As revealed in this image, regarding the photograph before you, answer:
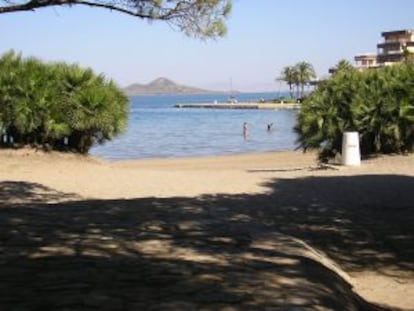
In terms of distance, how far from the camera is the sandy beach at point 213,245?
14.9 feet

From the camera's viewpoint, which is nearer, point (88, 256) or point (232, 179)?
point (88, 256)

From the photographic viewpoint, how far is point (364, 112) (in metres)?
17.3

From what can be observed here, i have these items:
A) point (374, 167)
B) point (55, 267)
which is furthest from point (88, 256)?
point (374, 167)

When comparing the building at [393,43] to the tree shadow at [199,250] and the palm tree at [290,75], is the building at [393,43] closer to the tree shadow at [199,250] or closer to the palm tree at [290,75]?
the palm tree at [290,75]

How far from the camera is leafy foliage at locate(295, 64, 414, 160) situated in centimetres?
1717

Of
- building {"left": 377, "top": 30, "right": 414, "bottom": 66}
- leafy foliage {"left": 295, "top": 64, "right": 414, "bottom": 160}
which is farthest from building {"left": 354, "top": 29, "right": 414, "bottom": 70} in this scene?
leafy foliage {"left": 295, "top": 64, "right": 414, "bottom": 160}

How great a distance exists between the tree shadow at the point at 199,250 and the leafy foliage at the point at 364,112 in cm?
669

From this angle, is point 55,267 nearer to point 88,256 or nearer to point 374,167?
point 88,256

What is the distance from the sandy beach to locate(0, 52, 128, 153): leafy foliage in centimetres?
322

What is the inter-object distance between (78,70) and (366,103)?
7.08 meters

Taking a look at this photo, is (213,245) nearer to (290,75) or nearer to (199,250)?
(199,250)

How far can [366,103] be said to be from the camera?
56.8 feet

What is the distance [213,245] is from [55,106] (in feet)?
34.7

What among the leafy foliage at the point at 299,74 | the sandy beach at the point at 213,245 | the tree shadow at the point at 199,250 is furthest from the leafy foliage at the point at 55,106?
the leafy foliage at the point at 299,74
